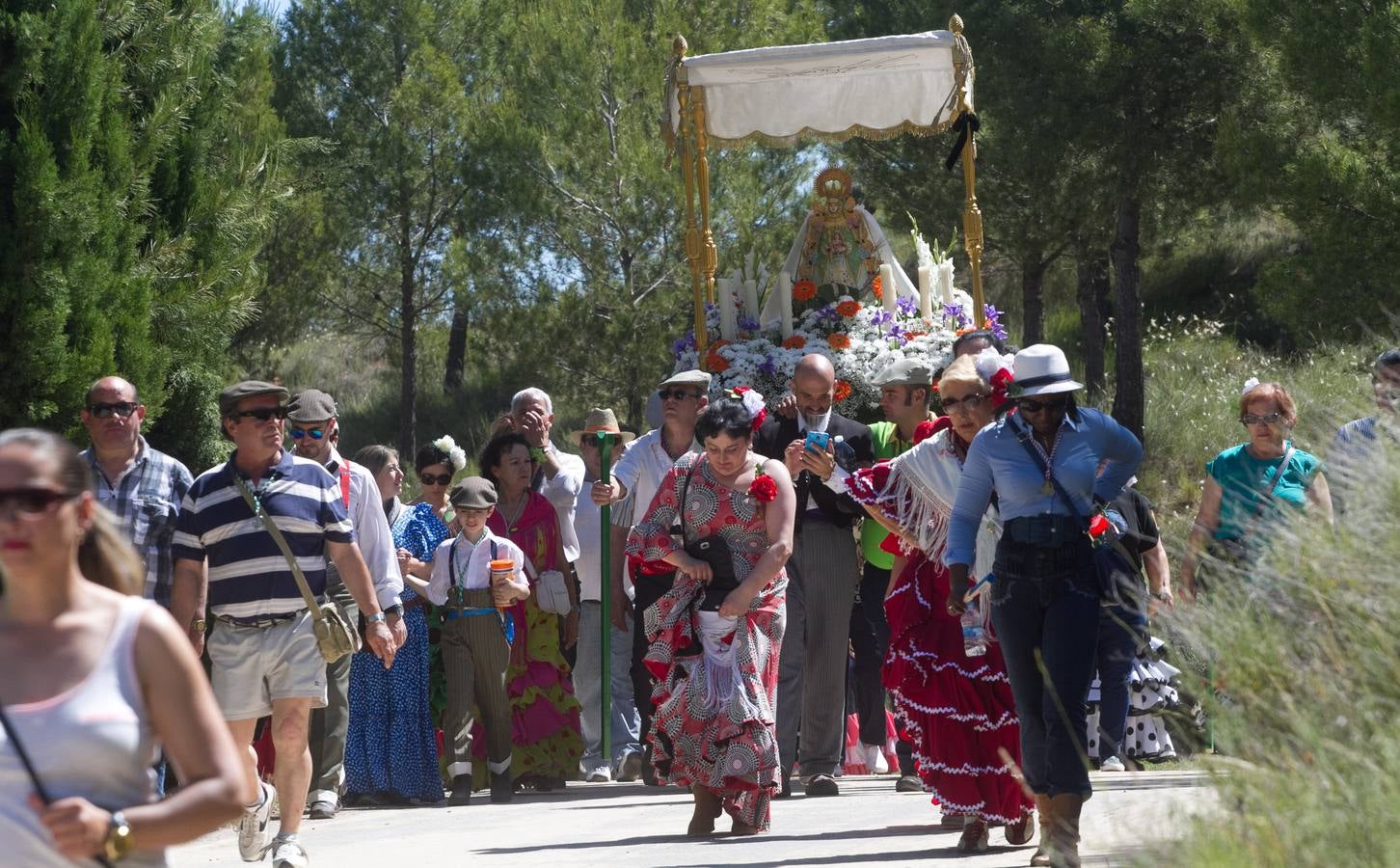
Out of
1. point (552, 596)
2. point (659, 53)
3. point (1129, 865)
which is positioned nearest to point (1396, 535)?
point (1129, 865)

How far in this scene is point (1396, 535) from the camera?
16.2 feet

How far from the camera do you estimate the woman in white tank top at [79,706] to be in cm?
339

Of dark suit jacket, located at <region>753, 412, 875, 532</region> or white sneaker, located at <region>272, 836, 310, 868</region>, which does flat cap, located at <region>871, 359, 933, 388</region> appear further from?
white sneaker, located at <region>272, 836, 310, 868</region>

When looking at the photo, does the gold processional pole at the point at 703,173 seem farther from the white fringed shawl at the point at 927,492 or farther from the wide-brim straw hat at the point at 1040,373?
the wide-brim straw hat at the point at 1040,373

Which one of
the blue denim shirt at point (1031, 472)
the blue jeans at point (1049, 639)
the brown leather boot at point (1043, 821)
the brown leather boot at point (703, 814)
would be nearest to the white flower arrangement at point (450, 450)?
the brown leather boot at point (703, 814)

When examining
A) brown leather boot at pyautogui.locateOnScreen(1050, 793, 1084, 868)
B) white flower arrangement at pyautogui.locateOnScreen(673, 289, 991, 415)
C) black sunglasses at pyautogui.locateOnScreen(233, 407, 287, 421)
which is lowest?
brown leather boot at pyautogui.locateOnScreen(1050, 793, 1084, 868)

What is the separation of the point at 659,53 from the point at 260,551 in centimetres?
1942

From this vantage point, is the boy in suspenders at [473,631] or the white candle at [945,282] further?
the white candle at [945,282]

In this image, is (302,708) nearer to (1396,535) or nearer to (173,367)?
(1396,535)

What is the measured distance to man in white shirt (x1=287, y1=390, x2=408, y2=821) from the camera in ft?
28.5

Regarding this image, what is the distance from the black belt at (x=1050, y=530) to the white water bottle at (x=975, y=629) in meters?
0.97

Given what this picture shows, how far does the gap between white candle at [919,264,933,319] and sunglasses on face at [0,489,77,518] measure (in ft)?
37.0

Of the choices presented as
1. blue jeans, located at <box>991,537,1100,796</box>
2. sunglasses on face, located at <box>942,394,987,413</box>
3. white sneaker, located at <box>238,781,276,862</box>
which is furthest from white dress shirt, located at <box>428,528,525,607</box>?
blue jeans, located at <box>991,537,1100,796</box>

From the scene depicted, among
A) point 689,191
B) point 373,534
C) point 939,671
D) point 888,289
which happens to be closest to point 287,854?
point 373,534
